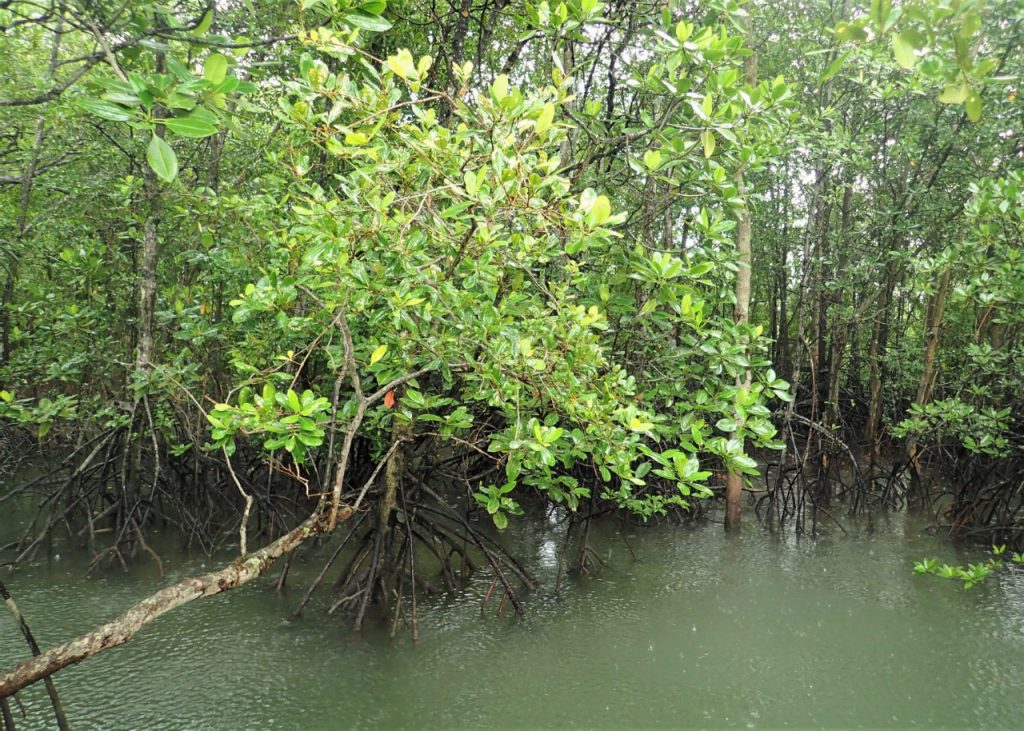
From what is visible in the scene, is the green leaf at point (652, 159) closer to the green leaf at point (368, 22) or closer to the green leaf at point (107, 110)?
the green leaf at point (368, 22)

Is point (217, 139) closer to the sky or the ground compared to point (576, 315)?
closer to the sky

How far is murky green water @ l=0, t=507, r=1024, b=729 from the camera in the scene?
3010 mm

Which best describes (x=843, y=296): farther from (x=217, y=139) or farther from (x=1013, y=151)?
(x=217, y=139)

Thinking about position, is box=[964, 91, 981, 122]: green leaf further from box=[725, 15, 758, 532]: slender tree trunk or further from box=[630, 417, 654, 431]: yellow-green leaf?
box=[725, 15, 758, 532]: slender tree trunk

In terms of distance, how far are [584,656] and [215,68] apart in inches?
124

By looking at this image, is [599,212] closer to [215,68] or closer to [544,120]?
[544,120]

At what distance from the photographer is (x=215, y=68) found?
1.25m

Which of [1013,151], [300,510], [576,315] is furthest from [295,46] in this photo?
[1013,151]

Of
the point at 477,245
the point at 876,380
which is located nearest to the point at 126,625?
the point at 477,245

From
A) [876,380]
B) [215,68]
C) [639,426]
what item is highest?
[215,68]

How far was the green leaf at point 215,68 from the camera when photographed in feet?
4.06

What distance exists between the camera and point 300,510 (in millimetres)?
5836

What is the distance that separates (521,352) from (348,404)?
0.90 metres

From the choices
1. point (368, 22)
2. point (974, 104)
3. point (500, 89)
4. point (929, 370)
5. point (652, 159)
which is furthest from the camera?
point (929, 370)
